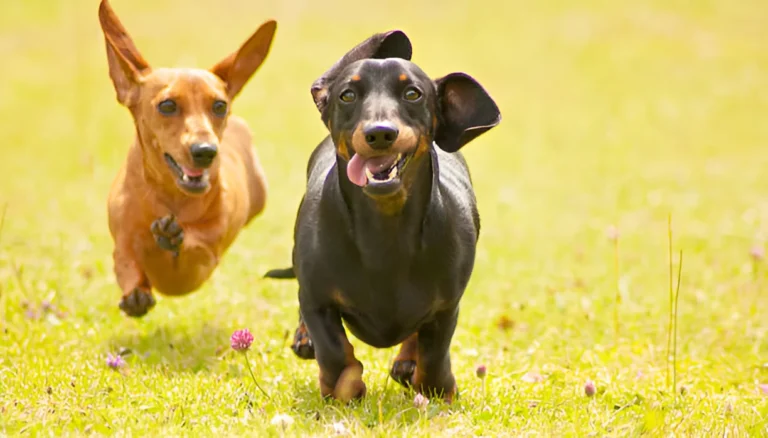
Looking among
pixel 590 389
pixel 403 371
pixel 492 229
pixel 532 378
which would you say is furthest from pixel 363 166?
pixel 492 229

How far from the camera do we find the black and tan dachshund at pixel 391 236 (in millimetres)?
3645

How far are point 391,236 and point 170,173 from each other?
160 centimetres

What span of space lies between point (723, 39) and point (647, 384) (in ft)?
47.6

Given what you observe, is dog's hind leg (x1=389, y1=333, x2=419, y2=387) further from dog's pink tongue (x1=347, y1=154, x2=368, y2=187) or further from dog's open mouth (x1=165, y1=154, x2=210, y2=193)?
dog's open mouth (x1=165, y1=154, x2=210, y2=193)

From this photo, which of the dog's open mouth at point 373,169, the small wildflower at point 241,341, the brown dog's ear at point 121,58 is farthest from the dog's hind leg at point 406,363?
the brown dog's ear at point 121,58

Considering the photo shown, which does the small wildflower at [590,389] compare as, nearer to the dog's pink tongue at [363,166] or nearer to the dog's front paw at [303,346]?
the dog's front paw at [303,346]

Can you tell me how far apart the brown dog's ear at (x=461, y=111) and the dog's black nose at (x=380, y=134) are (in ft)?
1.36

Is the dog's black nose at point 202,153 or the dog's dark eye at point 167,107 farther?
the dog's dark eye at point 167,107

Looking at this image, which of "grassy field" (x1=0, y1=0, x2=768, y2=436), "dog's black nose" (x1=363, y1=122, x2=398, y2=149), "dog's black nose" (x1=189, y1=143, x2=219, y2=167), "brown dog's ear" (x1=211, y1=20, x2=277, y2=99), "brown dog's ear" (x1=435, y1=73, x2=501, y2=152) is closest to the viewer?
"dog's black nose" (x1=363, y1=122, x2=398, y2=149)

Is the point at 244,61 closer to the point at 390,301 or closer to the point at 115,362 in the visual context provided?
the point at 115,362

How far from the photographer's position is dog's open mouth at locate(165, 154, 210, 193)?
192 inches

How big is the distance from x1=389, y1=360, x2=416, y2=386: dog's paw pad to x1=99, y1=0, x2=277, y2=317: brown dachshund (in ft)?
4.10

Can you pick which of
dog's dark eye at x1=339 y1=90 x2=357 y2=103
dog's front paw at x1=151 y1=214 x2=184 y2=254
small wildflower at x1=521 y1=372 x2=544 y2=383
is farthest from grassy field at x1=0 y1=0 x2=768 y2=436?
dog's dark eye at x1=339 y1=90 x2=357 y2=103

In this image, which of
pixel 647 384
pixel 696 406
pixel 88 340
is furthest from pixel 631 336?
pixel 88 340
